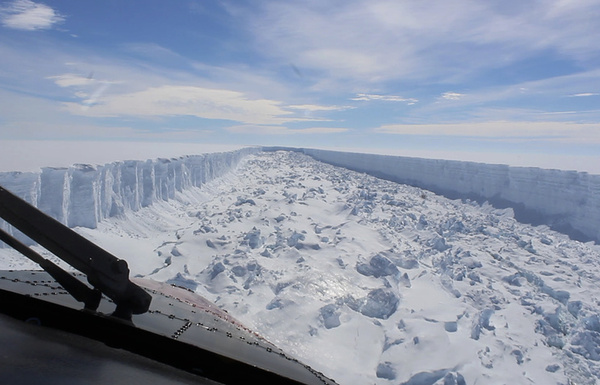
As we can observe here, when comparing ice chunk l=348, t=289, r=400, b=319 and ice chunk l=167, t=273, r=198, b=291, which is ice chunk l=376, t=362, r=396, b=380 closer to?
ice chunk l=348, t=289, r=400, b=319

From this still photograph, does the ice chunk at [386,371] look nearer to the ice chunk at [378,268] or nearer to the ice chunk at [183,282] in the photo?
the ice chunk at [378,268]

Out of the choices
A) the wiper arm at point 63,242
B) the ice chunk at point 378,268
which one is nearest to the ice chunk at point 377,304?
the ice chunk at point 378,268

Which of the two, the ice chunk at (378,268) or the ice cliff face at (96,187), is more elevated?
the ice cliff face at (96,187)

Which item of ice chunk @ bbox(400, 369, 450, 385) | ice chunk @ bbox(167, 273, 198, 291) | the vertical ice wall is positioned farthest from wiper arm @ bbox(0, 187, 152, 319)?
the vertical ice wall

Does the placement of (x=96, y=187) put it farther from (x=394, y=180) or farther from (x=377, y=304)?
(x=394, y=180)

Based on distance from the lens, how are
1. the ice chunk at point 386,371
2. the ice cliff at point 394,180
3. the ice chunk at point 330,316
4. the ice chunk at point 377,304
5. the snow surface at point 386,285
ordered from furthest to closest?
the ice cliff at point 394,180, the ice chunk at point 377,304, the ice chunk at point 330,316, the snow surface at point 386,285, the ice chunk at point 386,371

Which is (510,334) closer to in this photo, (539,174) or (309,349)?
(309,349)

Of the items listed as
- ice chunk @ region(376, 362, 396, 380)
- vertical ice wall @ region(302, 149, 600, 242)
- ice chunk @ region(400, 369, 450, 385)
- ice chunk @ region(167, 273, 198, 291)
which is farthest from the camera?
vertical ice wall @ region(302, 149, 600, 242)
